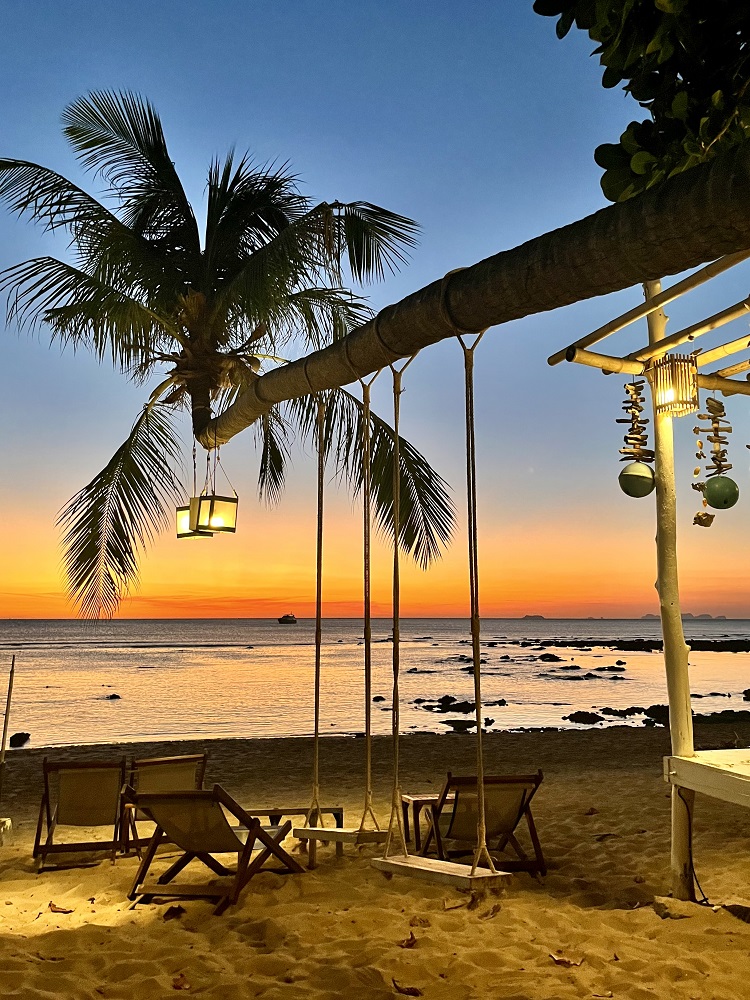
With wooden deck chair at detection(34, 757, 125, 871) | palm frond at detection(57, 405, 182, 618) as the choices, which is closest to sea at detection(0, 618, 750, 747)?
palm frond at detection(57, 405, 182, 618)

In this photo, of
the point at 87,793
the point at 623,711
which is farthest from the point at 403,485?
the point at 623,711

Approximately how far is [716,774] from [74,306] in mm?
5687

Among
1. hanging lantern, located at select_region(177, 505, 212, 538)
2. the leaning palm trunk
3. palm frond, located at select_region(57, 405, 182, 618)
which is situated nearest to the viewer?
the leaning palm trunk

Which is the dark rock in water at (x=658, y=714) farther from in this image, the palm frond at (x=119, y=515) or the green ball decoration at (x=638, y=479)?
the green ball decoration at (x=638, y=479)

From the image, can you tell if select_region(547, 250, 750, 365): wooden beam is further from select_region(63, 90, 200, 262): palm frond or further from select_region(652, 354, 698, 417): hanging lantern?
select_region(63, 90, 200, 262): palm frond

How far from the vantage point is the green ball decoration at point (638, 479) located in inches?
171

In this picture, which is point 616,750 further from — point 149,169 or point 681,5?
point 681,5

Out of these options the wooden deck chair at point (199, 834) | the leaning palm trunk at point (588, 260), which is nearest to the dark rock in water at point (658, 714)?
the wooden deck chair at point (199, 834)

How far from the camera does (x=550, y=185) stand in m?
10.3

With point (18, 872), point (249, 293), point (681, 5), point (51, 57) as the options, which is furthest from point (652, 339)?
point (51, 57)

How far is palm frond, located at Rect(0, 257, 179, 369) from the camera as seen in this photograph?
6.79 m

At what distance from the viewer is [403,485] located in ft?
22.7

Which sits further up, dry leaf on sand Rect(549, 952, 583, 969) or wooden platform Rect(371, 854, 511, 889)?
wooden platform Rect(371, 854, 511, 889)

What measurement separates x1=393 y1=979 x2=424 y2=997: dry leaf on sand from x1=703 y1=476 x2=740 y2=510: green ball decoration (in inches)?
109
